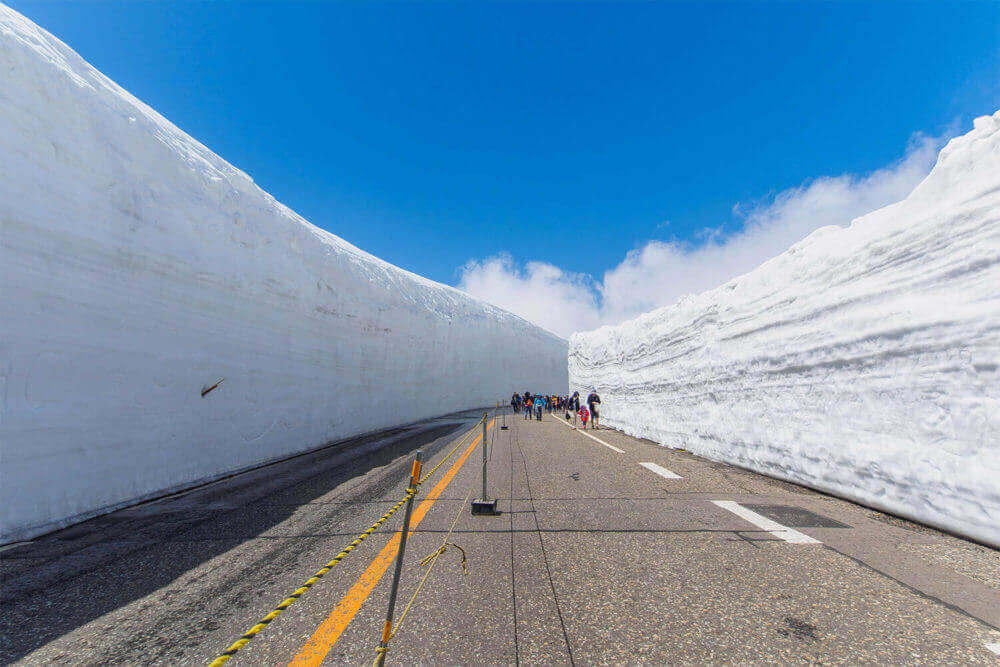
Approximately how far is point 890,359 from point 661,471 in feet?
→ 11.4

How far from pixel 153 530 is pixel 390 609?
403 centimetres

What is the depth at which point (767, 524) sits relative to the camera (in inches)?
157

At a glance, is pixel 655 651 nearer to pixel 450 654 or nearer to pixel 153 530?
pixel 450 654

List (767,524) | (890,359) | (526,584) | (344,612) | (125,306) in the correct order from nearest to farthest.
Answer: (344,612) < (526,584) < (767,524) < (890,359) < (125,306)

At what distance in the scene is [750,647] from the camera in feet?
6.83

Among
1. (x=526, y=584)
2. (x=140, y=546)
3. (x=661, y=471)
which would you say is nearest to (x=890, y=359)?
(x=661, y=471)

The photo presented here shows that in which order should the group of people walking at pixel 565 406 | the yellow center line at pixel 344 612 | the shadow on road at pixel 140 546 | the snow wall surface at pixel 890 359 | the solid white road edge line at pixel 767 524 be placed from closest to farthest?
1. the yellow center line at pixel 344 612
2. the shadow on road at pixel 140 546
3. the solid white road edge line at pixel 767 524
4. the snow wall surface at pixel 890 359
5. the group of people walking at pixel 565 406

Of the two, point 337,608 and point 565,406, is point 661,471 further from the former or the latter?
point 565,406

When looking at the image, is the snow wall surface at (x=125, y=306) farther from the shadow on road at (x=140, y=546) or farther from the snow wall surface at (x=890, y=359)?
the snow wall surface at (x=890, y=359)

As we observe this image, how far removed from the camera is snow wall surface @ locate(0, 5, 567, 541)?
462 cm

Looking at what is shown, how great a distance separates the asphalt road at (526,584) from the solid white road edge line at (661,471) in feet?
3.65

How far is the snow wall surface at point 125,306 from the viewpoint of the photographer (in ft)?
15.1

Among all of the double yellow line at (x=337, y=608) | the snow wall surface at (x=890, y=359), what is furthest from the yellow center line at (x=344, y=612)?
the snow wall surface at (x=890, y=359)

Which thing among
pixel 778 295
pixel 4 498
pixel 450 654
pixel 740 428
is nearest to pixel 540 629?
pixel 450 654
